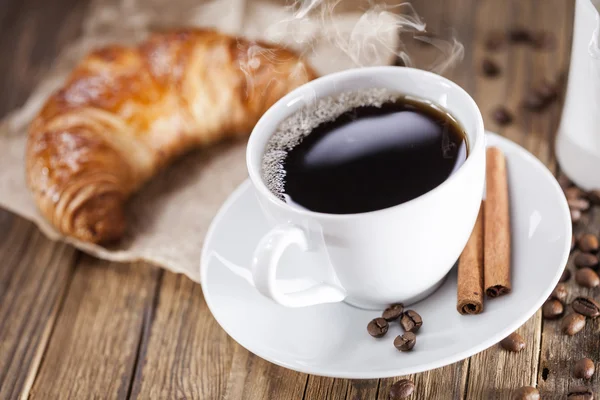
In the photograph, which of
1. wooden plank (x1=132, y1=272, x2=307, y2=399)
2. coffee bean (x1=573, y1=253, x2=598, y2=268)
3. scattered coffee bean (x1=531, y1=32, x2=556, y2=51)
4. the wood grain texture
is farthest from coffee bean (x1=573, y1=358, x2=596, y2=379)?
scattered coffee bean (x1=531, y1=32, x2=556, y2=51)

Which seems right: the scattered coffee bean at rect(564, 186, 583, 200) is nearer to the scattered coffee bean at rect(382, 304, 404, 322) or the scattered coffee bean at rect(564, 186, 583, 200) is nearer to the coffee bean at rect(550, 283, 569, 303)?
the coffee bean at rect(550, 283, 569, 303)

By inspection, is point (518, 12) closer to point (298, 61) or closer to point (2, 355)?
point (298, 61)

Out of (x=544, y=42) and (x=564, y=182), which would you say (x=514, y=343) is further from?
(x=544, y=42)

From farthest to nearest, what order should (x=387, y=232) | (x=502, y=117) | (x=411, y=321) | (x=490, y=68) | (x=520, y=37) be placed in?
(x=520, y=37) → (x=490, y=68) → (x=502, y=117) → (x=411, y=321) → (x=387, y=232)

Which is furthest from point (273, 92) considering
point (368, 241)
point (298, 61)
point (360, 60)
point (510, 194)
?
point (368, 241)

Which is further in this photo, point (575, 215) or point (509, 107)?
point (509, 107)

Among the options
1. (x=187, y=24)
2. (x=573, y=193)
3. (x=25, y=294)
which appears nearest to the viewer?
(x=573, y=193)

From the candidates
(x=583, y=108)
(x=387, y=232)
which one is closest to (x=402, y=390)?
(x=387, y=232)
